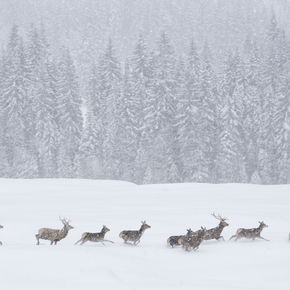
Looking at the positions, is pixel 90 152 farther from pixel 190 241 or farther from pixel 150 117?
pixel 190 241

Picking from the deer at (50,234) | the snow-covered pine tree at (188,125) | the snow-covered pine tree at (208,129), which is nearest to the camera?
the deer at (50,234)

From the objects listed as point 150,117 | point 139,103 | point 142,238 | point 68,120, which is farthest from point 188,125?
point 142,238

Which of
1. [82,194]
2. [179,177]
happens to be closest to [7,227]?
[82,194]

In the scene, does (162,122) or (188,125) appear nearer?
(188,125)

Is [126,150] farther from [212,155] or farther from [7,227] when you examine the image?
[7,227]

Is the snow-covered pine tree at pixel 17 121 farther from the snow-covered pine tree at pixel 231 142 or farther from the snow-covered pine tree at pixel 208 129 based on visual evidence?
the snow-covered pine tree at pixel 231 142

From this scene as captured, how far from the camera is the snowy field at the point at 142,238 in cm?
695

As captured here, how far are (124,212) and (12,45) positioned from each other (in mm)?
40925

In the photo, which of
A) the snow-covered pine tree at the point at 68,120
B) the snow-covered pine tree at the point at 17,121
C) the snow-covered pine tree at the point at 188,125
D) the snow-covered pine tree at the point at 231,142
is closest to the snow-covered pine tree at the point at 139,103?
the snow-covered pine tree at the point at 188,125

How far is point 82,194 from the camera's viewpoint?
1855cm

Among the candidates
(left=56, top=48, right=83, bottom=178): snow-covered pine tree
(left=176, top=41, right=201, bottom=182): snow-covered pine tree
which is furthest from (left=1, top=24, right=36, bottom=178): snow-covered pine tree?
(left=176, top=41, right=201, bottom=182): snow-covered pine tree

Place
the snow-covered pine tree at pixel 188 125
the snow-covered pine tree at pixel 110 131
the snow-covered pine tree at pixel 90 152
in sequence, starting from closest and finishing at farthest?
the snow-covered pine tree at pixel 188 125 → the snow-covered pine tree at pixel 110 131 → the snow-covered pine tree at pixel 90 152

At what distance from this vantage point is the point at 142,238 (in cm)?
1107

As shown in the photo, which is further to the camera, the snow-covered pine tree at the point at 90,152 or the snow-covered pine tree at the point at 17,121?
the snow-covered pine tree at the point at 17,121
